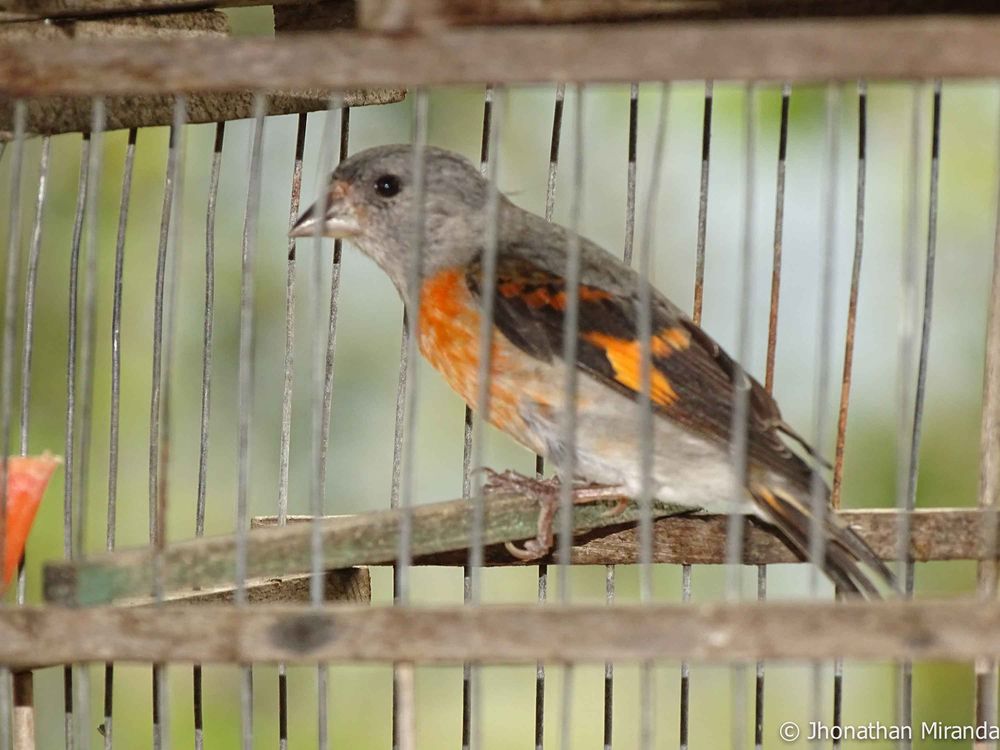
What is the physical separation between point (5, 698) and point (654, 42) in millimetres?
1467

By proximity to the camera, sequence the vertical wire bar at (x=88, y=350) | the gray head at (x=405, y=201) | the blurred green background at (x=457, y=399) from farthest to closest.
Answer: the blurred green background at (x=457, y=399) < the gray head at (x=405, y=201) < the vertical wire bar at (x=88, y=350)

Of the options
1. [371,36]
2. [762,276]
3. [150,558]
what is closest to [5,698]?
[150,558]

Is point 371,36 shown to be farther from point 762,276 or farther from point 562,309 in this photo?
point 762,276

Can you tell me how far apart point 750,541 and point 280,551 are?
103 centimetres

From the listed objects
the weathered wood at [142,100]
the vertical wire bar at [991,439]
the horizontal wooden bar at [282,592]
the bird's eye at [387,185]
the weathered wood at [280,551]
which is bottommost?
the horizontal wooden bar at [282,592]

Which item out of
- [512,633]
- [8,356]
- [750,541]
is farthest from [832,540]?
[8,356]

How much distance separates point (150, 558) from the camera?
5.88 feet

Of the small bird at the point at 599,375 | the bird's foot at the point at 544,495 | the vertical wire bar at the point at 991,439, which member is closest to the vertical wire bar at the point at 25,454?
the small bird at the point at 599,375

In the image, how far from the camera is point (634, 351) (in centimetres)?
254

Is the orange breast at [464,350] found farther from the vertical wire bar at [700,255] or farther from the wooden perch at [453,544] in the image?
the vertical wire bar at [700,255]

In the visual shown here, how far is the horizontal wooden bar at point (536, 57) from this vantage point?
1.64 meters

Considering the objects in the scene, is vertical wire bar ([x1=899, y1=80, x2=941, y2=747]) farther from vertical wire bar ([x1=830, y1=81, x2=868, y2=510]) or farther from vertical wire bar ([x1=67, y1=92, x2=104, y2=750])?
vertical wire bar ([x1=67, y1=92, x2=104, y2=750])

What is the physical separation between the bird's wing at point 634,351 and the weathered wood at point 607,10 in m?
0.69

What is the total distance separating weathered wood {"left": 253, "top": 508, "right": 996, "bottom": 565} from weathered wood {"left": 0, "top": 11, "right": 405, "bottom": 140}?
3.25ft
